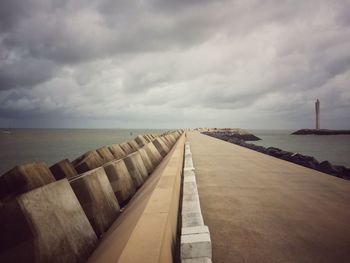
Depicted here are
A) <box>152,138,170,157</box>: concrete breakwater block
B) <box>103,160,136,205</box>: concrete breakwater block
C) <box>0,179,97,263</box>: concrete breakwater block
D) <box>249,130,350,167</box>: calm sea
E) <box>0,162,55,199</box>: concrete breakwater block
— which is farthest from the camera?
<box>249,130,350,167</box>: calm sea

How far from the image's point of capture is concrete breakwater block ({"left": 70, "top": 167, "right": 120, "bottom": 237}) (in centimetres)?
247

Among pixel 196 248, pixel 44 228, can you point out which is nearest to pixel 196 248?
pixel 196 248

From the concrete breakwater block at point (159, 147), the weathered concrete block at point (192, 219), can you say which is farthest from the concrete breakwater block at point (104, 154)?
the concrete breakwater block at point (159, 147)

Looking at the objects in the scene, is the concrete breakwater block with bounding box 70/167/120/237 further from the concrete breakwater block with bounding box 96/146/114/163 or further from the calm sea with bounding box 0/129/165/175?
the calm sea with bounding box 0/129/165/175

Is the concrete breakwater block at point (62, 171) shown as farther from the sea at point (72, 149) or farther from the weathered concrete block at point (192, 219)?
the sea at point (72, 149)

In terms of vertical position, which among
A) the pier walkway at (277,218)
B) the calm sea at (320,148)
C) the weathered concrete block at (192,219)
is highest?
the weathered concrete block at (192,219)

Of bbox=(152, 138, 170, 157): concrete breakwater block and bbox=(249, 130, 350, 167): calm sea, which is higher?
bbox=(152, 138, 170, 157): concrete breakwater block

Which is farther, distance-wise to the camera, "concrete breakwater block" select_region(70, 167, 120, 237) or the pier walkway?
"concrete breakwater block" select_region(70, 167, 120, 237)

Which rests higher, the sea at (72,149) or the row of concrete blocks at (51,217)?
the row of concrete blocks at (51,217)

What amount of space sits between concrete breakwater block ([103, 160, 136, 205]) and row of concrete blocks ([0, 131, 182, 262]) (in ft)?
2.31

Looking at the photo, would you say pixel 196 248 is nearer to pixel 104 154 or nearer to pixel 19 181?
pixel 19 181

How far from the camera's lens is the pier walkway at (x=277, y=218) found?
6.99ft

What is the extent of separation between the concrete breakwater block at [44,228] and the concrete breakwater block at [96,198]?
385mm

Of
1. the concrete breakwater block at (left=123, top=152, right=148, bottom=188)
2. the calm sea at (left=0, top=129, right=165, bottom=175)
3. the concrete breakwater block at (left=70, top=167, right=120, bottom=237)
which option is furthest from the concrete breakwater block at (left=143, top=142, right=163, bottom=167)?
the calm sea at (left=0, top=129, right=165, bottom=175)
